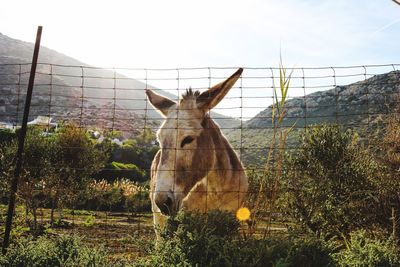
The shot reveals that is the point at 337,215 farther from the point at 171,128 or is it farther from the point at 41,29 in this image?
the point at 41,29

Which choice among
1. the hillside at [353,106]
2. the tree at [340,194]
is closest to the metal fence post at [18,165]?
the hillside at [353,106]

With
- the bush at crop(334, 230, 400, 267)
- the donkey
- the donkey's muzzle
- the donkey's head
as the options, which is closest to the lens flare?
the donkey

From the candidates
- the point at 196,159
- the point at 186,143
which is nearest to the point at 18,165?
the point at 186,143

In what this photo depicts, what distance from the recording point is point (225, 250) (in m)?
3.52

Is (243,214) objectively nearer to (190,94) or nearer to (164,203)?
(164,203)

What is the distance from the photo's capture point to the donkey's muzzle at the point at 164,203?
4.64 m

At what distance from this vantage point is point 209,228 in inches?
151

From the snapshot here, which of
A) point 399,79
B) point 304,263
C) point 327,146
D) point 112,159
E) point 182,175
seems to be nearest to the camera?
point 304,263

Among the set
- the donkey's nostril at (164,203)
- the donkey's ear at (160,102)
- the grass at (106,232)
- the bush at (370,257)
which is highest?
the donkey's ear at (160,102)

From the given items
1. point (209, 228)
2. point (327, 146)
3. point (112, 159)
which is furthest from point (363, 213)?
point (112, 159)

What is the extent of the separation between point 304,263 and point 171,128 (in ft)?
8.27

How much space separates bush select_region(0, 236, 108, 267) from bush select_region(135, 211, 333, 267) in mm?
451

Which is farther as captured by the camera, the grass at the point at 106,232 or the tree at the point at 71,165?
the tree at the point at 71,165

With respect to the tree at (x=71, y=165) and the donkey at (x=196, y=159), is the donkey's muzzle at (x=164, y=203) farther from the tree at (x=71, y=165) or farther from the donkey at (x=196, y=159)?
the tree at (x=71, y=165)
